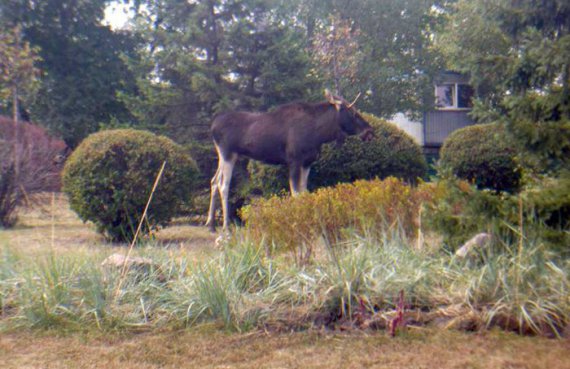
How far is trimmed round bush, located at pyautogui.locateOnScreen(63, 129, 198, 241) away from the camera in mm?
10578

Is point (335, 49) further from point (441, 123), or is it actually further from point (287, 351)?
point (287, 351)

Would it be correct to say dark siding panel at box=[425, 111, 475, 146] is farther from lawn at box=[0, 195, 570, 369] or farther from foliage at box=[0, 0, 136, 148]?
lawn at box=[0, 195, 570, 369]

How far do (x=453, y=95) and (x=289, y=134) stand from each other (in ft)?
87.5

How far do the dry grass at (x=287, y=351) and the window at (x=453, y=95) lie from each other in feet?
104

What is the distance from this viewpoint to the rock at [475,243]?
6.30 meters

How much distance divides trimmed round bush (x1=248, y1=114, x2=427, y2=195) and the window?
2385 centimetres

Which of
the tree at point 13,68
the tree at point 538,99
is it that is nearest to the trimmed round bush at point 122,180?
the tree at point 13,68

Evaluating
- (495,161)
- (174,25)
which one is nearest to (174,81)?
(174,25)

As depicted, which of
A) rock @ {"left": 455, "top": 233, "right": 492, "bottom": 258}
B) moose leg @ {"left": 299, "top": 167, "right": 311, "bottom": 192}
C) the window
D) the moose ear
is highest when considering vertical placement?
the window

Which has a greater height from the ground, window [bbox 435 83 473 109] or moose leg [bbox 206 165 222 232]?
window [bbox 435 83 473 109]

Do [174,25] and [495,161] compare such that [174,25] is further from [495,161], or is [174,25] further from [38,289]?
[38,289]

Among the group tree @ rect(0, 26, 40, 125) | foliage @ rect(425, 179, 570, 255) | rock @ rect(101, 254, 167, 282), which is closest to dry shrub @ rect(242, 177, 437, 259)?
foliage @ rect(425, 179, 570, 255)

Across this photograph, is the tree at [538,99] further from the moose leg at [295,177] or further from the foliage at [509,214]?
the moose leg at [295,177]

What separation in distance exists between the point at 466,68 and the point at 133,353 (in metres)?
3.98
